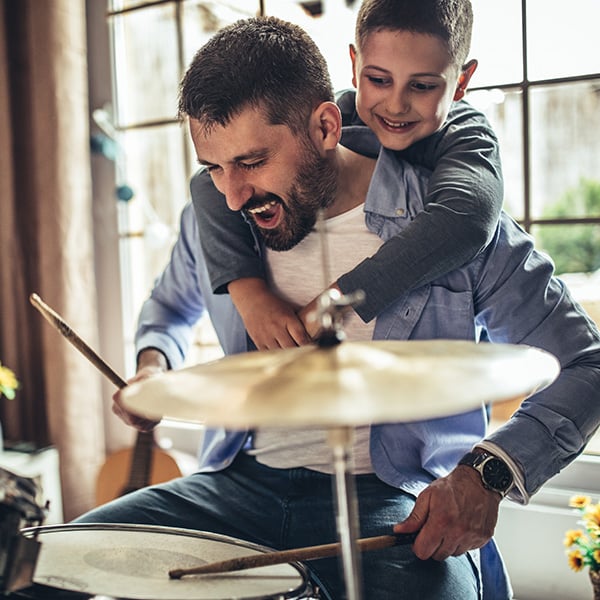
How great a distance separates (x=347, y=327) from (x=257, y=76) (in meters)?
0.43

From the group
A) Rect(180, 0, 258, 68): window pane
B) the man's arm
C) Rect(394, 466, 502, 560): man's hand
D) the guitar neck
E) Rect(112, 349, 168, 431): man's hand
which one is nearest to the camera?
Rect(394, 466, 502, 560): man's hand

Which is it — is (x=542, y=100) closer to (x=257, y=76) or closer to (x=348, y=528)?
(x=257, y=76)

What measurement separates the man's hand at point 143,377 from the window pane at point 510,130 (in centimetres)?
78

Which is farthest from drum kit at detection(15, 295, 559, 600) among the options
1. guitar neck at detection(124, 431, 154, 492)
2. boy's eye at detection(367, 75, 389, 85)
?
guitar neck at detection(124, 431, 154, 492)

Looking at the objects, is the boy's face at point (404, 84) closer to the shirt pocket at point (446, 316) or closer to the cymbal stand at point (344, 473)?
the shirt pocket at point (446, 316)

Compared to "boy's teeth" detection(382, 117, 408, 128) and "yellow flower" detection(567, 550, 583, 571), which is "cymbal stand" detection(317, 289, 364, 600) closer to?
"boy's teeth" detection(382, 117, 408, 128)

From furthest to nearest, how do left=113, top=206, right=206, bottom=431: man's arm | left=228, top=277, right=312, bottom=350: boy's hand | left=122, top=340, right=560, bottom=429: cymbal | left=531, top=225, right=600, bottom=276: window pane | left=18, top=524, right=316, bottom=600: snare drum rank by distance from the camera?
left=531, top=225, right=600, bottom=276: window pane
left=113, top=206, right=206, bottom=431: man's arm
left=228, top=277, right=312, bottom=350: boy's hand
left=18, top=524, right=316, bottom=600: snare drum
left=122, top=340, right=560, bottom=429: cymbal

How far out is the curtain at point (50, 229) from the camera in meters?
1.89

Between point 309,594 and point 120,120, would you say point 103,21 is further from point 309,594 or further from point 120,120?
point 309,594

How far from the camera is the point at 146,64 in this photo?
6.95 feet

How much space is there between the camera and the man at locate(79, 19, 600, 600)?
1177 millimetres

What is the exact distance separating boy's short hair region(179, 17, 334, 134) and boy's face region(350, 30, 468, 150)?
9cm

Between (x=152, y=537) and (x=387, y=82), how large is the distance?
0.75 meters

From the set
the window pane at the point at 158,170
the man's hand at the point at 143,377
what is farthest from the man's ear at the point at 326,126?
the window pane at the point at 158,170
